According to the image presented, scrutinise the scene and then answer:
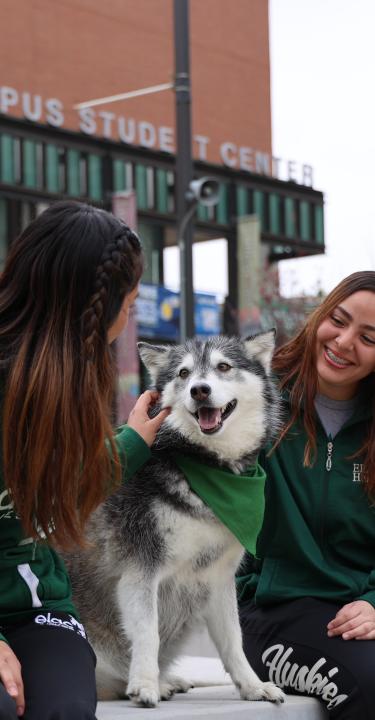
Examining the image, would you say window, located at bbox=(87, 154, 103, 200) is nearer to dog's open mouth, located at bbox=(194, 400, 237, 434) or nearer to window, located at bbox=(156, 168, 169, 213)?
window, located at bbox=(156, 168, 169, 213)

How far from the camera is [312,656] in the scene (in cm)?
382

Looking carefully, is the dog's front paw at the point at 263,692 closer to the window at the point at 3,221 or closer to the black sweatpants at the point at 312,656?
the black sweatpants at the point at 312,656

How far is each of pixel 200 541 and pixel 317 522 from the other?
0.53 meters

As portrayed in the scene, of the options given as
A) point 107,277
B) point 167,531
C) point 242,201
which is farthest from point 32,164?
point 107,277

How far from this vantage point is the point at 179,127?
1131 cm

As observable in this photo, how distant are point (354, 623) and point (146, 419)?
3.23ft

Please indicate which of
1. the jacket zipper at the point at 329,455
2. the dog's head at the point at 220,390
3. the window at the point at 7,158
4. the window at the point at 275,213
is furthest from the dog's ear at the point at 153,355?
the window at the point at 275,213

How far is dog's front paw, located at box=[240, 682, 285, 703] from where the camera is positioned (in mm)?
3668

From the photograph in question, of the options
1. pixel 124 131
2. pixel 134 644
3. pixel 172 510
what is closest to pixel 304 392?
pixel 172 510

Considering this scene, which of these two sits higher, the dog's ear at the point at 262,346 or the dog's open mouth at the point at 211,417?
the dog's ear at the point at 262,346

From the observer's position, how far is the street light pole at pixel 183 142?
443 inches

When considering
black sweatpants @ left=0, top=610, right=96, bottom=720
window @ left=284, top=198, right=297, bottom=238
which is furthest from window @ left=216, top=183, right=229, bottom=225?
black sweatpants @ left=0, top=610, right=96, bottom=720

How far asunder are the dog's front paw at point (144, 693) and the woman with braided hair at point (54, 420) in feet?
1.72

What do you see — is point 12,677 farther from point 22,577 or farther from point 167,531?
point 167,531
